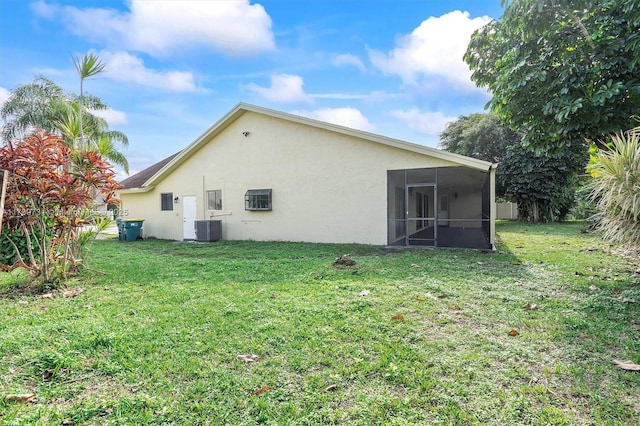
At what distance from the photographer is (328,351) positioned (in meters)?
3.13

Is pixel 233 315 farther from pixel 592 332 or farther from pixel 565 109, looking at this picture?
pixel 565 109

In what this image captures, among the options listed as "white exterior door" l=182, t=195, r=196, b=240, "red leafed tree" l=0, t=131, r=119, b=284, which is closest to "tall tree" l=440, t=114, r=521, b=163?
"white exterior door" l=182, t=195, r=196, b=240

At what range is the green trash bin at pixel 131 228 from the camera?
48.6 feet

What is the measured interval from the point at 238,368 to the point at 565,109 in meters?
5.94

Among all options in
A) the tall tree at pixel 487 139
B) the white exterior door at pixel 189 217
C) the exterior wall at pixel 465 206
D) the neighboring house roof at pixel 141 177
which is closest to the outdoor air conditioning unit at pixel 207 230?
the white exterior door at pixel 189 217

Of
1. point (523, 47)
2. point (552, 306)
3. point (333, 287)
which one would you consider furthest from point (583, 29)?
point (333, 287)

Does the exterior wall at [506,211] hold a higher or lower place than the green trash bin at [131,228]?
higher

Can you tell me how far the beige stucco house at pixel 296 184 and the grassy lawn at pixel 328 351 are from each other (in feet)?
17.4

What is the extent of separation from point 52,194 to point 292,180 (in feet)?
26.0

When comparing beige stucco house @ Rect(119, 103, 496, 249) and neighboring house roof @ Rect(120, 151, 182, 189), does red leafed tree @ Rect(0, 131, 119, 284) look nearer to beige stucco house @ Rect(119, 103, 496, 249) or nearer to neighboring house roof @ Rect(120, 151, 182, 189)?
beige stucco house @ Rect(119, 103, 496, 249)

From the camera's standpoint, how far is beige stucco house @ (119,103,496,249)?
36.0ft

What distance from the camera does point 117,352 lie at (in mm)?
3139

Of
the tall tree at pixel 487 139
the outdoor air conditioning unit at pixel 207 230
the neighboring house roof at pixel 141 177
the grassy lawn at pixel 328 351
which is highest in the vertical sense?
the tall tree at pixel 487 139

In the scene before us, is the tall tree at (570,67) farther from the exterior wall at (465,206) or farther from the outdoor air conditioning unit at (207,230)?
the exterior wall at (465,206)
